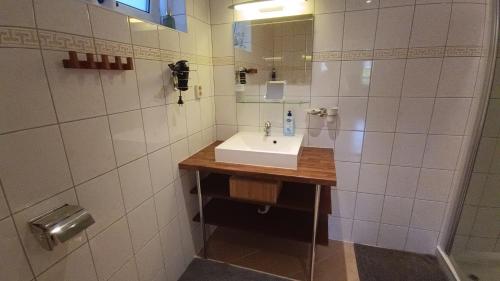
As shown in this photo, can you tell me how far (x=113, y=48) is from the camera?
102 centimetres

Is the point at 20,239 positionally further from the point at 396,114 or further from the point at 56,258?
the point at 396,114

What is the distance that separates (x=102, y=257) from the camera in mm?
1041

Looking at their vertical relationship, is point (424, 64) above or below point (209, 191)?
above

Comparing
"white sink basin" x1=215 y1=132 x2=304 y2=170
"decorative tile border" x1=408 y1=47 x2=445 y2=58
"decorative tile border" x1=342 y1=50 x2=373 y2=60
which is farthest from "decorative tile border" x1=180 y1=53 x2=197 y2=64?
"decorative tile border" x1=408 y1=47 x2=445 y2=58

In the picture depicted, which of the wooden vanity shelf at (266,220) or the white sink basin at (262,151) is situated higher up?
the white sink basin at (262,151)

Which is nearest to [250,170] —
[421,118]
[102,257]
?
[102,257]

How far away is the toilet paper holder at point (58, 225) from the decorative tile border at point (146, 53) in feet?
2.47

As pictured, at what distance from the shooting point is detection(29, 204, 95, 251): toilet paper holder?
75 cm

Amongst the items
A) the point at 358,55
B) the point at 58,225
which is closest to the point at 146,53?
the point at 58,225

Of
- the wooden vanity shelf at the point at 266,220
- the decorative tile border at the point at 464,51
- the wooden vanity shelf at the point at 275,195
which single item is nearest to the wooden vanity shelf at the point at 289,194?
the wooden vanity shelf at the point at 275,195

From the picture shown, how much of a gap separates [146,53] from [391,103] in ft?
5.14

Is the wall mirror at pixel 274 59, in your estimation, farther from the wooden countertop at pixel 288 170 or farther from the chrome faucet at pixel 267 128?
the wooden countertop at pixel 288 170

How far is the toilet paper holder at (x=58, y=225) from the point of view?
0.75 metres

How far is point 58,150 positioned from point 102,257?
0.54 metres
